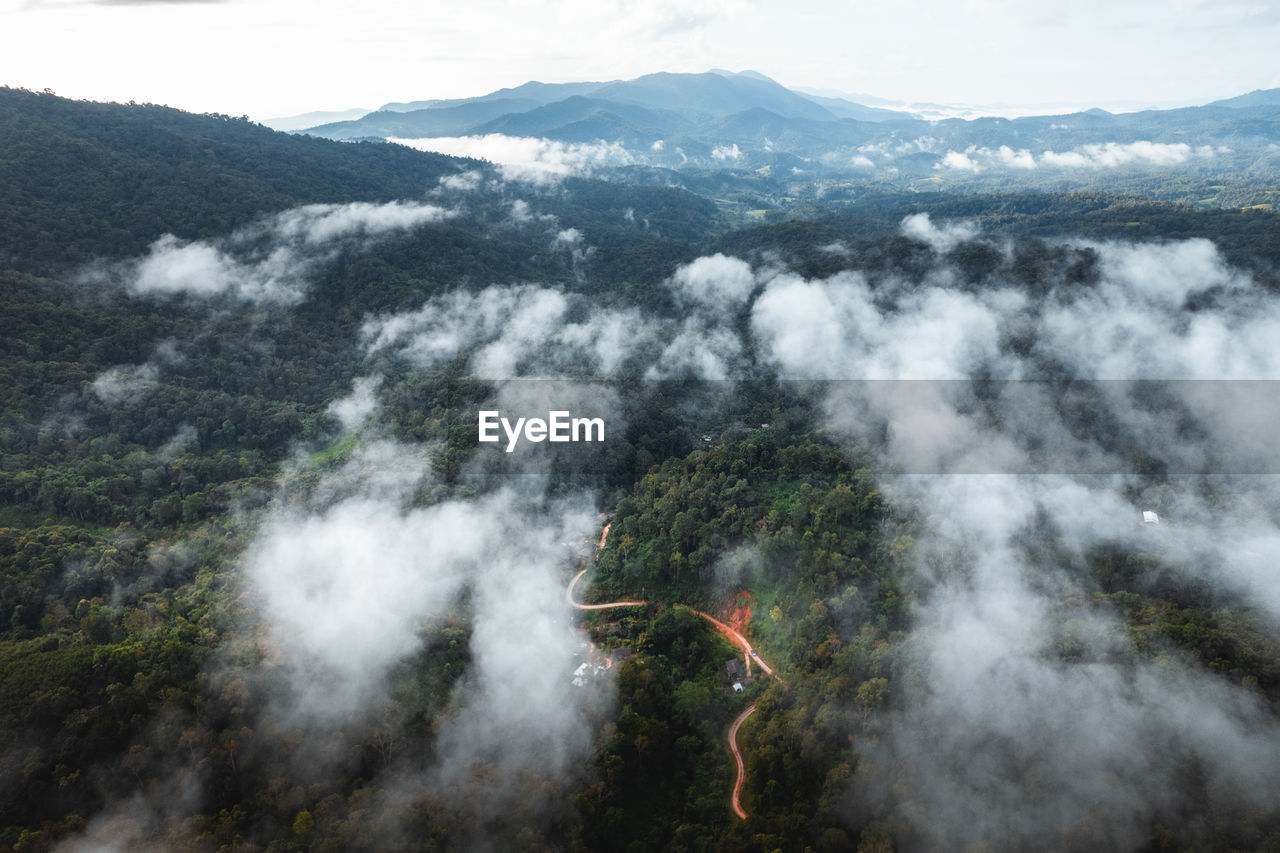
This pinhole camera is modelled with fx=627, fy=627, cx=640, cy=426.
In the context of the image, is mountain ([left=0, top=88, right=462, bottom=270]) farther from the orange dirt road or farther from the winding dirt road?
the orange dirt road

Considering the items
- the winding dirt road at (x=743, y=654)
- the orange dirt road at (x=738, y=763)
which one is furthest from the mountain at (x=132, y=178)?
the orange dirt road at (x=738, y=763)

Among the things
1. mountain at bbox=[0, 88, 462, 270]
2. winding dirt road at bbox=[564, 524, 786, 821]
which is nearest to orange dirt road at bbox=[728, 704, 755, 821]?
winding dirt road at bbox=[564, 524, 786, 821]

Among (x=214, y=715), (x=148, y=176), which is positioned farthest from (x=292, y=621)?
(x=148, y=176)

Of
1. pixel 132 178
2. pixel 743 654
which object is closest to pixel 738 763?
pixel 743 654

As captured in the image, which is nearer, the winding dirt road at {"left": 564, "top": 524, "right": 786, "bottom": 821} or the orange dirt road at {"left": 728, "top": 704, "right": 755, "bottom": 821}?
the orange dirt road at {"left": 728, "top": 704, "right": 755, "bottom": 821}

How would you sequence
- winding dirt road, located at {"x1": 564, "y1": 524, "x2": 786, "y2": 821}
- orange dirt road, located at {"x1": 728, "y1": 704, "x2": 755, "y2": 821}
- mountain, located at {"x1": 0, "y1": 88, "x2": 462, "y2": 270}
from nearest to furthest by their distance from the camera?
orange dirt road, located at {"x1": 728, "y1": 704, "x2": 755, "y2": 821} < winding dirt road, located at {"x1": 564, "y1": 524, "x2": 786, "y2": 821} < mountain, located at {"x1": 0, "y1": 88, "x2": 462, "y2": 270}

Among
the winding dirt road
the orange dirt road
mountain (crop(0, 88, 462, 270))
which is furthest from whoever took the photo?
mountain (crop(0, 88, 462, 270))

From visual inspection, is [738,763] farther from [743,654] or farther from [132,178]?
[132,178]

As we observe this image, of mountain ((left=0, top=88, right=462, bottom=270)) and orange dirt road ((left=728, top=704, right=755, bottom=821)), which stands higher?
mountain ((left=0, top=88, right=462, bottom=270))
